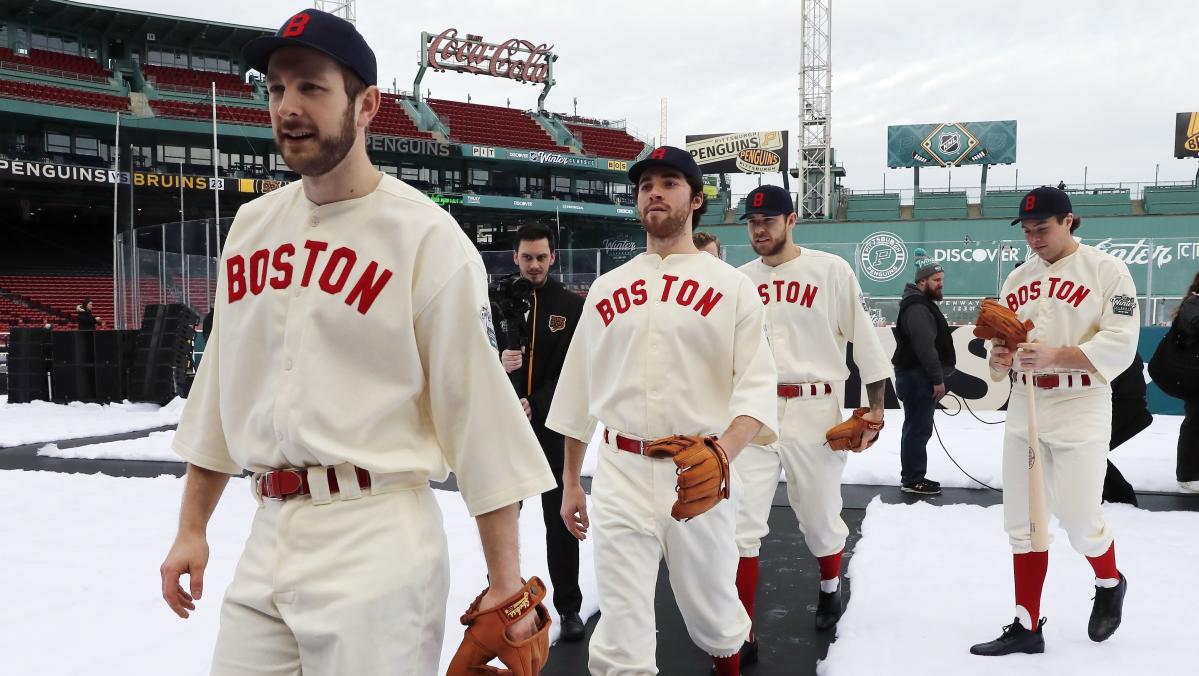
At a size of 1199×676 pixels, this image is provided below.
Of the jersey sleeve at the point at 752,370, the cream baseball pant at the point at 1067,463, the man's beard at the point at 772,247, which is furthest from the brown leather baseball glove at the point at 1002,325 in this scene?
the jersey sleeve at the point at 752,370

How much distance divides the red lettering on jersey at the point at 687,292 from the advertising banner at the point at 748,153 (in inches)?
1686

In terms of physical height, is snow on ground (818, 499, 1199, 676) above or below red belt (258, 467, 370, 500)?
below

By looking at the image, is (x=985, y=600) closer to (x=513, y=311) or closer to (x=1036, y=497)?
(x=1036, y=497)

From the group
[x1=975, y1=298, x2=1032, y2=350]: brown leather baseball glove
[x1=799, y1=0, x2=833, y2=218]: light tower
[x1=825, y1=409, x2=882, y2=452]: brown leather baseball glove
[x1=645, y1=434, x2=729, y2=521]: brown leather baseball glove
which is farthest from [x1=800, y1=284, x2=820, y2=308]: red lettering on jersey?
[x1=799, y1=0, x2=833, y2=218]: light tower

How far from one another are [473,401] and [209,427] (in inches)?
29.4

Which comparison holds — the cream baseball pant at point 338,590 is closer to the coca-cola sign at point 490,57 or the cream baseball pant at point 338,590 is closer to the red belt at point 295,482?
the red belt at point 295,482

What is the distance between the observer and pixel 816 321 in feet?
15.4

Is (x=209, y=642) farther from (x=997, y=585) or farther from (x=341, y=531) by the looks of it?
(x=997, y=585)

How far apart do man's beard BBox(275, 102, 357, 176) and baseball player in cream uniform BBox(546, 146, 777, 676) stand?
5.60ft

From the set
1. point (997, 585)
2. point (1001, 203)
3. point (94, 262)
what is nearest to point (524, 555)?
point (997, 585)

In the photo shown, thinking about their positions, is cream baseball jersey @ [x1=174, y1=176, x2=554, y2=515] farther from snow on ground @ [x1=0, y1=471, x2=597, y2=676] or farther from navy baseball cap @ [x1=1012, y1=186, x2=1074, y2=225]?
navy baseball cap @ [x1=1012, y1=186, x2=1074, y2=225]

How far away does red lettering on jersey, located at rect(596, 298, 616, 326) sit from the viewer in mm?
3455

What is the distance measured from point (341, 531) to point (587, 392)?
1895 mm

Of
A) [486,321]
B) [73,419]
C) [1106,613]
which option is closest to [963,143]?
[73,419]
